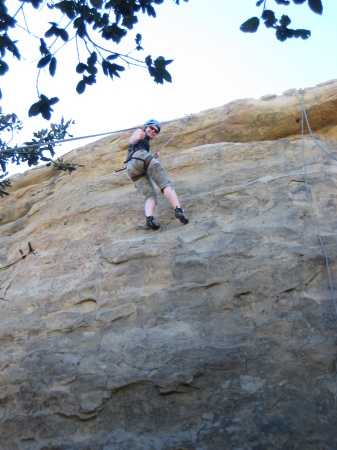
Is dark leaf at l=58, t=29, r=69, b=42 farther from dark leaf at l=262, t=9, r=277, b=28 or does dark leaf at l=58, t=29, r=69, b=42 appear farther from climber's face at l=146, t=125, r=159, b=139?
climber's face at l=146, t=125, r=159, b=139

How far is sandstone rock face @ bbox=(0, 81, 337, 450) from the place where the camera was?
449 centimetres

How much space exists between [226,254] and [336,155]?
2.72m

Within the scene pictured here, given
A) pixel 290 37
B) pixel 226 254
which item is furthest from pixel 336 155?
pixel 290 37

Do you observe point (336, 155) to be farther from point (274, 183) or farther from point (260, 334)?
point (260, 334)

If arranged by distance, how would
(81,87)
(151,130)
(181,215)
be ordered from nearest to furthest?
(81,87)
(181,215)
(151,130)

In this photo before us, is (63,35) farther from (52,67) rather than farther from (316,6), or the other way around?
(316,6)

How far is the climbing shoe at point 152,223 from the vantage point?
7.13m

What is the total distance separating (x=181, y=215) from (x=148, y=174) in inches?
40.3

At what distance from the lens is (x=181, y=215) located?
7.05 meters

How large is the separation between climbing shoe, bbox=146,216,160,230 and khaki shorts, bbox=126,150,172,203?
0.48 metres

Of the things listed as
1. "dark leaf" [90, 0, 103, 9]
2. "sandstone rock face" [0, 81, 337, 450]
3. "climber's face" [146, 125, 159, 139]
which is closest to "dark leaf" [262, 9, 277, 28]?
"dark leaf" [90, 0, 103, 9]

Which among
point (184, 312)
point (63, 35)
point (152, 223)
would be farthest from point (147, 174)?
point (63, 35)

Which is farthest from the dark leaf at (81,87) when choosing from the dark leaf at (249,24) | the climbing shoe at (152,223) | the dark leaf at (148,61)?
the climbing shoe at (152,223)

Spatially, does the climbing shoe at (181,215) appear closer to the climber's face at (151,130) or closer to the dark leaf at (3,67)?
the climber's face at (151,130)
